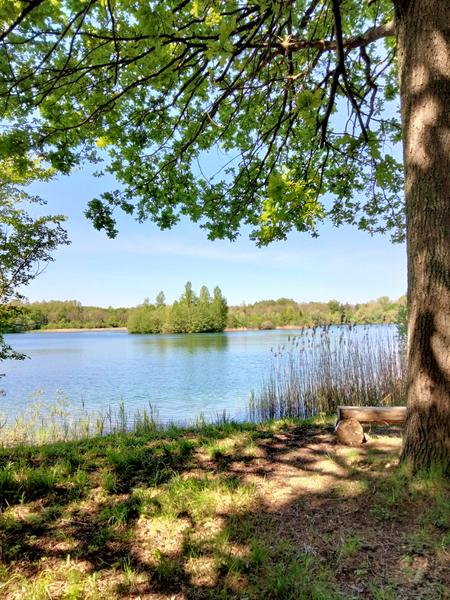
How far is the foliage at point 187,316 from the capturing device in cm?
5262

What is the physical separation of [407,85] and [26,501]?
3.72 metres

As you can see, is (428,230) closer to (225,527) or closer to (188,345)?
(225,527)

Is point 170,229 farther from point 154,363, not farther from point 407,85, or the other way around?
point 154,363

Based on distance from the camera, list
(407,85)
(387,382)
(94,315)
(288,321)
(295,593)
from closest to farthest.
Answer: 1. (295,593)
2. (407,85)
3. (387,382)
4. (288,321)
5. (94,315)

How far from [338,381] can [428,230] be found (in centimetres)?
454

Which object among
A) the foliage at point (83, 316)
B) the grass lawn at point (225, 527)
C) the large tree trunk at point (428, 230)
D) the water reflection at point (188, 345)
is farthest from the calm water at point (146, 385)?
the foliage at point (83, 316)

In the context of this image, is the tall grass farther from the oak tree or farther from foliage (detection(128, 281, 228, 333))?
foliage (detection(128, 281, 228, 333))

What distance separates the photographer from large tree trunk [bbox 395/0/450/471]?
214 cm

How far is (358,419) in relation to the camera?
3418mm

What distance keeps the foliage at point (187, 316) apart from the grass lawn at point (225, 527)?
49480 mm

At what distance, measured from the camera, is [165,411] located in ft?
26.2

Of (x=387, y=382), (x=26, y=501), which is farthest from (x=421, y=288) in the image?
(x=387, y=382)

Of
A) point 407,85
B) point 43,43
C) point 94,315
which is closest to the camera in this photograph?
point 407,85

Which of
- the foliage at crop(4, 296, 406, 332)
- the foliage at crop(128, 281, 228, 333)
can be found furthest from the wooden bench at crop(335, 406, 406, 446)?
the foliage at crop(128, 281, 228, 333)
